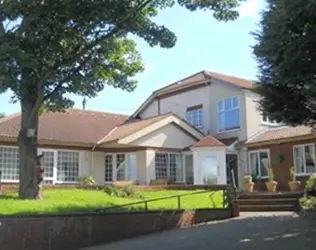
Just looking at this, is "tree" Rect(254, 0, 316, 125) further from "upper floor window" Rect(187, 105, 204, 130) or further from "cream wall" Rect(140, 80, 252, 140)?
"upper floor window" Rect(187, 105, 204, 130)

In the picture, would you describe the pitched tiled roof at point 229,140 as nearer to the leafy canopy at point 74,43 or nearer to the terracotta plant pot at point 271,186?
the terracotta plant pot at point 271,186

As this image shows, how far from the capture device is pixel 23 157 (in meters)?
20.4

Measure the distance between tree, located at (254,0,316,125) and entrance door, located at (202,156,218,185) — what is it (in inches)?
638

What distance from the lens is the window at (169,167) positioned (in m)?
34.8

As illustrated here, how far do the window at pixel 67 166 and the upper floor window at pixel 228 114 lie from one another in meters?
10.5

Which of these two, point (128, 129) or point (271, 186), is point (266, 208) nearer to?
point (271, 186)

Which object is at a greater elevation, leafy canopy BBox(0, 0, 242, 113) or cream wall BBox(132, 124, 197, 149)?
leafy canopy BBox(0, 0, 242, 113)

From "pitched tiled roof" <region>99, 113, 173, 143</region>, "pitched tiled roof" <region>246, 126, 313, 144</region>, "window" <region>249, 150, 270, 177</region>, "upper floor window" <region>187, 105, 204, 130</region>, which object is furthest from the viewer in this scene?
"upper floor window" <region>187, 105, 204, 130</region>

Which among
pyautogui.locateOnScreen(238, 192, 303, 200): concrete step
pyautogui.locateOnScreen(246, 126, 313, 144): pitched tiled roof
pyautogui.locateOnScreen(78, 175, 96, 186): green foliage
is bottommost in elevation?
pyautogui.locateOnScreen(238, 192, 303, 200): concrete step

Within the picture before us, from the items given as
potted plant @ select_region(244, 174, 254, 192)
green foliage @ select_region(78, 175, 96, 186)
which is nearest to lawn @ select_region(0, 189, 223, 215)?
potted plant @ select_region(244, 174, 254, 192)

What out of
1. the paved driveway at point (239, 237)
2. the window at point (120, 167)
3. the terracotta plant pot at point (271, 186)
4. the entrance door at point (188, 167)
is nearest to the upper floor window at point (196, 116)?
the entrance door at point (188, 167)

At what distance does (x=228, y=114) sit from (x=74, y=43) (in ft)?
60.0

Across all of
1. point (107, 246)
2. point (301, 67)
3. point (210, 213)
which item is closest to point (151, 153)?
point (210, 213)

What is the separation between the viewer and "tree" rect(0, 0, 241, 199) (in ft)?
58.1
